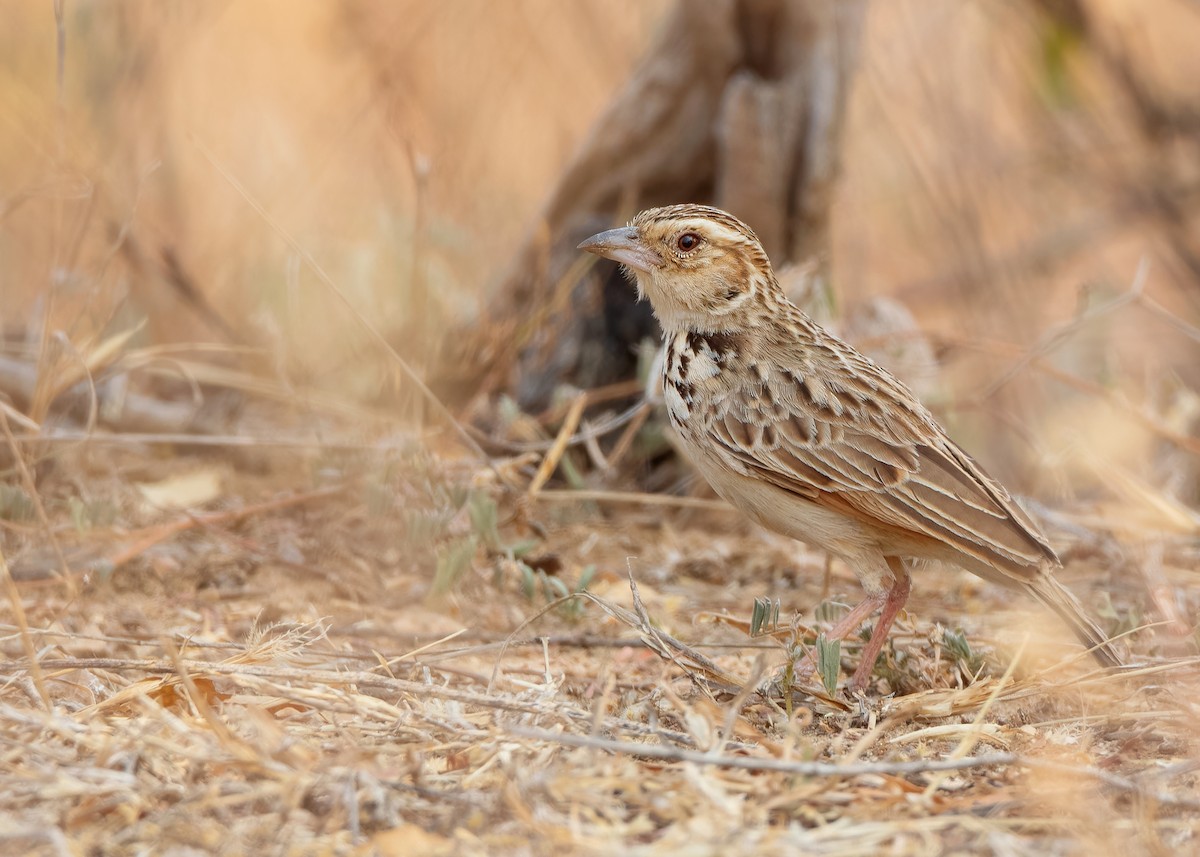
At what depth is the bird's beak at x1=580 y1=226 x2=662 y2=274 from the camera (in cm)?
541

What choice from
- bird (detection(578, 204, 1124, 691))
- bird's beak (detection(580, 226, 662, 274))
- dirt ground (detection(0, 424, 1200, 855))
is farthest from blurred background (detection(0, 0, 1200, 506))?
bird (detection(578, 204, 1124, 691))

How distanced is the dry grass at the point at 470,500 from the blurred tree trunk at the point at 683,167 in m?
0.42

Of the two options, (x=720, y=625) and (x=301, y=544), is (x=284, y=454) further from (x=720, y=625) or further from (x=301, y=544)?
(x=720, y=625)

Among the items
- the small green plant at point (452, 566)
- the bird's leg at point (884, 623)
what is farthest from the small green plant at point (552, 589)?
the bird's leg at point (884, 623)

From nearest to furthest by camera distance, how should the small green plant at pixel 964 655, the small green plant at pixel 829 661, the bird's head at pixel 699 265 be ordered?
1. the small green plant at pixel 829 661
2. the small green plant at pixel 964 655
3. the bird's head at pixel 699 265

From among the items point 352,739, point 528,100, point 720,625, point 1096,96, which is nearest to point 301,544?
point 720,625

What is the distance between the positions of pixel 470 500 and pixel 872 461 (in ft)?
5.66

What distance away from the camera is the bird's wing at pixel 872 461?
4.62 m

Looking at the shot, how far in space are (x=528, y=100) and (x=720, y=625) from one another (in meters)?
6.87

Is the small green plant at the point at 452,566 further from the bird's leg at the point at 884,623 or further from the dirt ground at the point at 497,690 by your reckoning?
the bird's leg at the point at 884,623

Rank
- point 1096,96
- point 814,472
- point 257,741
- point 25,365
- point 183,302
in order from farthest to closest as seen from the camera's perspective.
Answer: point 1096,96
point 183,302
point 25,365
point 814,472
point 257,741

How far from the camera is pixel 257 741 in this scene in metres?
3.58

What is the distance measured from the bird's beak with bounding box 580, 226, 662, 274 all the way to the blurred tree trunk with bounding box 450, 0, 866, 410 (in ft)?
4.76

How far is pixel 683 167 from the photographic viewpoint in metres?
7.63
